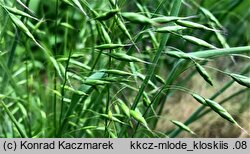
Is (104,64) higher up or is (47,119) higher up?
(104,64)

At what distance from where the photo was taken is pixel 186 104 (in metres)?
2.29

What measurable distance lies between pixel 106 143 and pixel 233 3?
688mm

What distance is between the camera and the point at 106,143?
1.37 meters

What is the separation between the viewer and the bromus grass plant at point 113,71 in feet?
3.91

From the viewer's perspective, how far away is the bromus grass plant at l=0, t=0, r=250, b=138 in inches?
46.9

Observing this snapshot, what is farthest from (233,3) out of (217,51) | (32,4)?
(32,4)

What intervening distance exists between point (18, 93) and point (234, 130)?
0.85 m

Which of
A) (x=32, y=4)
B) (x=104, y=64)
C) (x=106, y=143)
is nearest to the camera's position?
(x=106, y=143)

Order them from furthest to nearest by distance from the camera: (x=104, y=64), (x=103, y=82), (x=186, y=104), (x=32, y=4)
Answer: (x=32, y=4)
(x=186, y=104)
(x=104, y=64)
(x=103, y=82)

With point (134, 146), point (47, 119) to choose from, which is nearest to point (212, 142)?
point (134, 146)

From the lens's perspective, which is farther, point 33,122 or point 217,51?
point 33,122

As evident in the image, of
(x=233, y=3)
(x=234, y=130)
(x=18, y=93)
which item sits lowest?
(x=234, y=130)

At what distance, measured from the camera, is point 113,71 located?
1218 mm

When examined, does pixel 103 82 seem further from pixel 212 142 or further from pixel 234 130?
pixel 234 130
